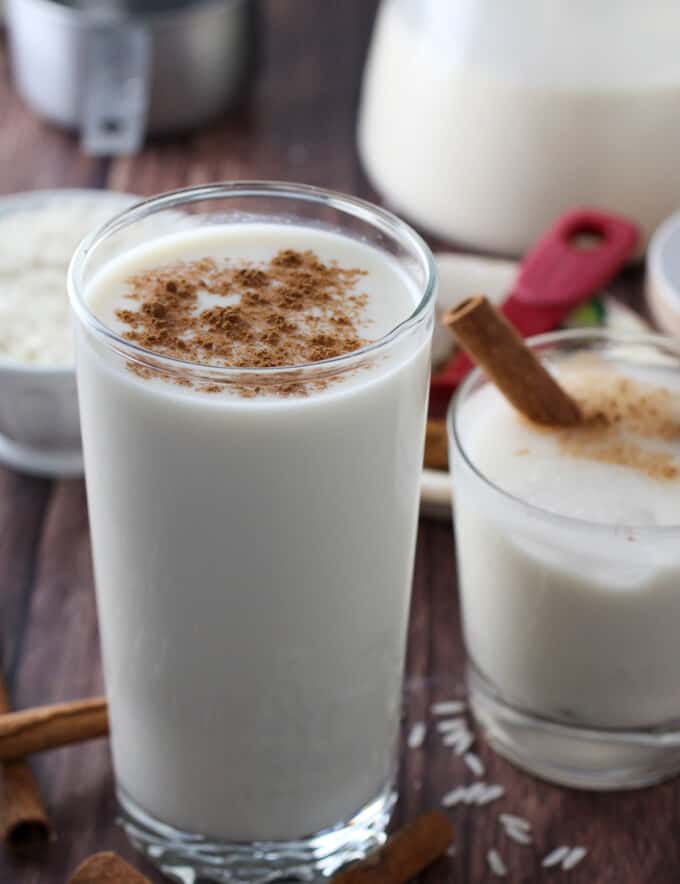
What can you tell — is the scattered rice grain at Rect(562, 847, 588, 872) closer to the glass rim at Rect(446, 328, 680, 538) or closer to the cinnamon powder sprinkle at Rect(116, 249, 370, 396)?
the glass rim at Rect(446, 328, 680, 538)

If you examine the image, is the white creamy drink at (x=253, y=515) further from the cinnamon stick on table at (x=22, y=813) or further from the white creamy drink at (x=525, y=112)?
the white creamy drink at (x=525, y=112)

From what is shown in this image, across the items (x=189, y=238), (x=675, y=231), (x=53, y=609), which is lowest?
(x=53, y=609)

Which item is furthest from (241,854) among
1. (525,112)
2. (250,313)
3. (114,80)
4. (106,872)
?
(114,80)

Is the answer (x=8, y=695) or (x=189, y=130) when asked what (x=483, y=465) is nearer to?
(x=8, y=695)

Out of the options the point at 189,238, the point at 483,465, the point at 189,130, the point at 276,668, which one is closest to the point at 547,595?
the point at 483,465

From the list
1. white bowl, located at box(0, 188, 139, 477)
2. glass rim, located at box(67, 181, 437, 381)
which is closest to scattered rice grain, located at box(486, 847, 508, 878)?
glass rim, located at box(67, 181, 437, 381)

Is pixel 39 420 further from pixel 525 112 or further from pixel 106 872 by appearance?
pixel 525 112
